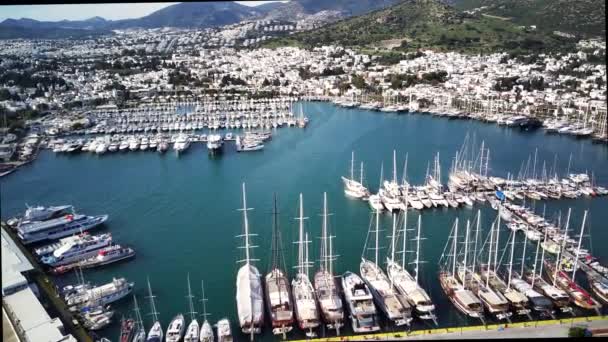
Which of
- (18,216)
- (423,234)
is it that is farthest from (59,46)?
(423,234)

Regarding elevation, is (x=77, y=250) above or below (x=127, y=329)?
above

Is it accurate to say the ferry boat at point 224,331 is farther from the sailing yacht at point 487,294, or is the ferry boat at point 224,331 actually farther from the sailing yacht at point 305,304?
the sailing yacht at point 487,294

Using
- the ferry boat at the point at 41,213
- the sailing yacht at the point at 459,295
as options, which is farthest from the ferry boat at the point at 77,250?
the sailing yacht at the point at 459,295

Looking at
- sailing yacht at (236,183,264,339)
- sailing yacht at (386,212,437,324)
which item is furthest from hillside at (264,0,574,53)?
sailing yacht at (236,183,264,339)

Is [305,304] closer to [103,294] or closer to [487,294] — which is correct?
[487,294]

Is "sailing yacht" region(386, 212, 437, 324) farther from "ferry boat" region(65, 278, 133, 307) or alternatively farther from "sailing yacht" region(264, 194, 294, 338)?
"ferry boat" region(65, 278, 133, 307)

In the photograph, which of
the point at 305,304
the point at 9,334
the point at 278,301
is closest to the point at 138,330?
the point at 9,334
